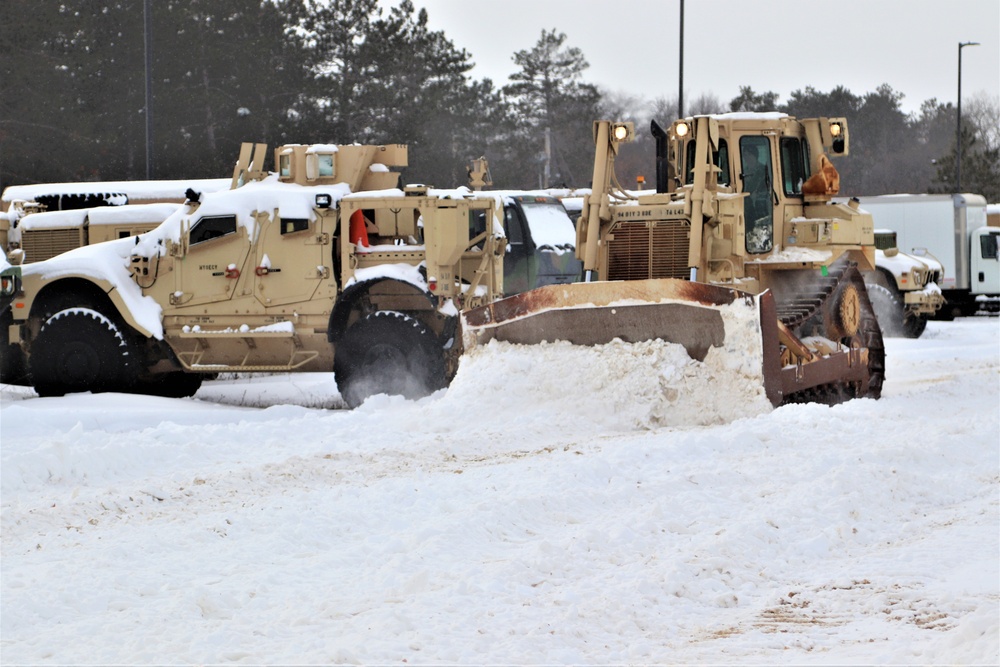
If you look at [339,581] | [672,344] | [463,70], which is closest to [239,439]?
[672,344]

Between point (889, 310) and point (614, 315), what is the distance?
45.8 ft

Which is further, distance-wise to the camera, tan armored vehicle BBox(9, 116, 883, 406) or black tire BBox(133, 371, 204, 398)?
black tire BBox(133, 371, 204, 398)

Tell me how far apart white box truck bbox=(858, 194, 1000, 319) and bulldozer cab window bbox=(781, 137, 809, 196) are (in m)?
17.1

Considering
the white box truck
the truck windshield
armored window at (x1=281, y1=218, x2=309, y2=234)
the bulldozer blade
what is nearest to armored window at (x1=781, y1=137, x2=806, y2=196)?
the bulldozer blade

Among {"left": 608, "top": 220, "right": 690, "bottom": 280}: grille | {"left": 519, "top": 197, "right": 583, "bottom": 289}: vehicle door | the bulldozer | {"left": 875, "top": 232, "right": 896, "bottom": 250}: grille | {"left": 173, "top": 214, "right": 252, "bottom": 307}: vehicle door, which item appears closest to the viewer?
the bulldozer

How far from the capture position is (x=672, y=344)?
40.1 ft

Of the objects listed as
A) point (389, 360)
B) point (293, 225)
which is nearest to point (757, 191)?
point (389, 360)

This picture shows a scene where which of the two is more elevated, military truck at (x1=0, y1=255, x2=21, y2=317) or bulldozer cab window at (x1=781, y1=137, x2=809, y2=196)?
bulldozer cab window at (x1=781, y1=137, x2=809, y2=196)

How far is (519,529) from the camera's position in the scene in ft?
24.8

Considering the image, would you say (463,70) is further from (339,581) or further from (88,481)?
(339,581)

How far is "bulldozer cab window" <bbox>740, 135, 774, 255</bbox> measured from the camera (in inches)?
590

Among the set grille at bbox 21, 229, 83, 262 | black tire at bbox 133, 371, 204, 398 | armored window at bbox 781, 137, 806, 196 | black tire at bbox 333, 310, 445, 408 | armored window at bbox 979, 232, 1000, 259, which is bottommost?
black tire at bbox 133, 371, 204, 398

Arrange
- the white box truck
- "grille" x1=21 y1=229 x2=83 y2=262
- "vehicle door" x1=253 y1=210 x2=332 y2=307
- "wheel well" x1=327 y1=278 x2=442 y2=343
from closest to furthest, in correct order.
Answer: "wheel well" x1=327 y1=278 x2=442 y2=343 → "vehicle door" x1=253 y1=210 x2=332 y2=307 → "grille" x1=21 y1=229 x2=83 y2=262 → the white box truck

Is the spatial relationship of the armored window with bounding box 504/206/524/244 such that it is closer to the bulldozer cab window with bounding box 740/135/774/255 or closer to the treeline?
the bulldozer cab window with bounding box 740/135/774/255
